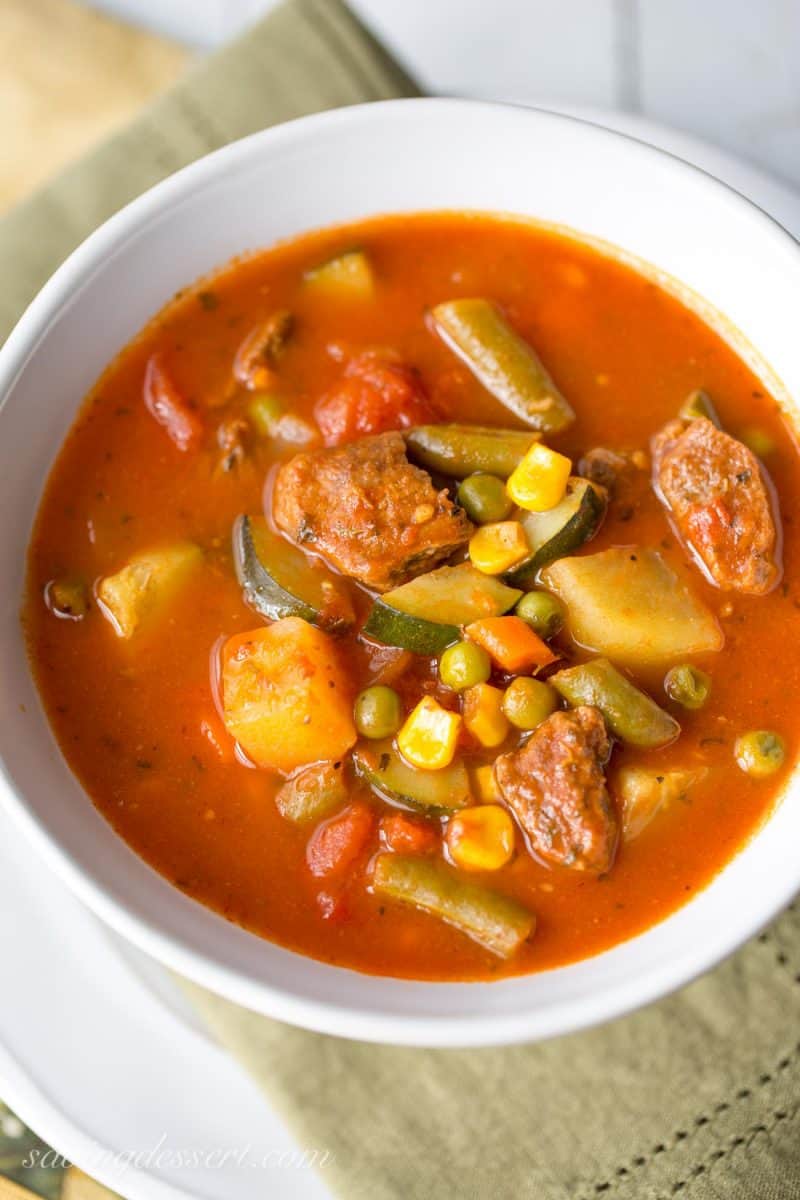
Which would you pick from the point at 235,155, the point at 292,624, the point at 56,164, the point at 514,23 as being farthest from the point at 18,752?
the point at 514,23

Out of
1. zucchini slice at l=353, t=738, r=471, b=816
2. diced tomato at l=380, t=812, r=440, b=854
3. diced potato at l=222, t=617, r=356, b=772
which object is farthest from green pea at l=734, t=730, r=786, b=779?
diced potato at l=222, t=617, r=356, b=772

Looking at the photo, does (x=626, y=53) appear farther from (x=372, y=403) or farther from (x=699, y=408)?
(x=372, y=403)

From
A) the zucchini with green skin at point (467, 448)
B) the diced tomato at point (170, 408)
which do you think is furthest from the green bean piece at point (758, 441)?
the diced tomato at point (170, 408)

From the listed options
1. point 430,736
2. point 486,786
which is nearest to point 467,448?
point 430,736

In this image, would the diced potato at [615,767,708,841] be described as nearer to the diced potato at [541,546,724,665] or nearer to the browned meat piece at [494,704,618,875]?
the browned meat piece at [494,704,618,875]

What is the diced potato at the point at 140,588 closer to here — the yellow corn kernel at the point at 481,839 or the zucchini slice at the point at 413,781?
the zucchini slice at the point at 413,781

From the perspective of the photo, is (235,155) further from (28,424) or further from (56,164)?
(56,164)
